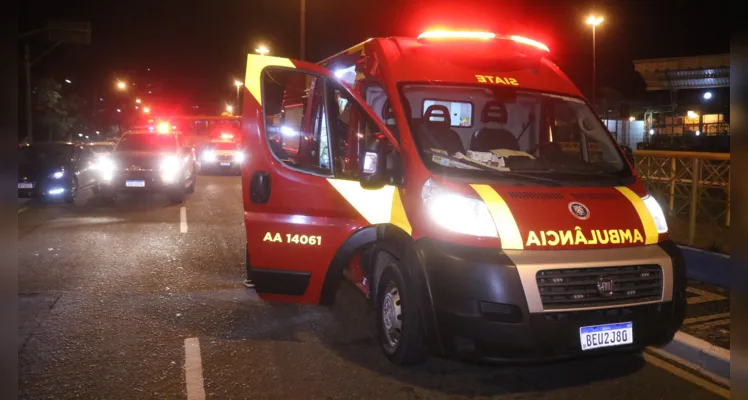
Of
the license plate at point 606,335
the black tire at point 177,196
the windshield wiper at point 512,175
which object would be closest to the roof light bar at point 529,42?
the windshield wiper at point 512,175

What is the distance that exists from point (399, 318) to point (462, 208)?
95 centimetres

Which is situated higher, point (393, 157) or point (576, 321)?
point (393, 157)

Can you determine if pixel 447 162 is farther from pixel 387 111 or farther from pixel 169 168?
pixel 169 168

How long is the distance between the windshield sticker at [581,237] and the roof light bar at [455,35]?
2.09 meters

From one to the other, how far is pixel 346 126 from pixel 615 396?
2.99 metres

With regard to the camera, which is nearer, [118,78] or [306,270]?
[306,270]

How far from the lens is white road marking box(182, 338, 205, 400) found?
4.13m

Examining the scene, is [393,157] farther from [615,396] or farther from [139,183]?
[139,183]

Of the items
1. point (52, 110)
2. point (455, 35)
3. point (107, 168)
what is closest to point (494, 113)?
point (455, 35)

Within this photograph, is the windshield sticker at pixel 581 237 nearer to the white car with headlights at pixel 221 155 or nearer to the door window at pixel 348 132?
the door window at pixel 348 132

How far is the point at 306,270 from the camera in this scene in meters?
5.04

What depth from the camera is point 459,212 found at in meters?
4.11

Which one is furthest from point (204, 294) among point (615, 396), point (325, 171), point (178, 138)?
point (178, 138)

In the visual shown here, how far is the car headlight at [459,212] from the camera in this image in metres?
4.04
